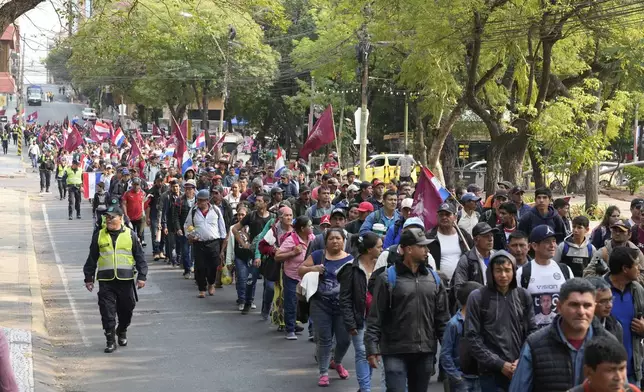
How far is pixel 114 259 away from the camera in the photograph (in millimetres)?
11281

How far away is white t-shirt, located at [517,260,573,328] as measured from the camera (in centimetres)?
750

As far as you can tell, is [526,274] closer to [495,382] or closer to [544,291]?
[544,291]

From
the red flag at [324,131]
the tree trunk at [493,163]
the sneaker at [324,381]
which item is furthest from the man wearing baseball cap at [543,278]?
the tree trunk at [493,163]

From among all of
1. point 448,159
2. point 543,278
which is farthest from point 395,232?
point 448,159

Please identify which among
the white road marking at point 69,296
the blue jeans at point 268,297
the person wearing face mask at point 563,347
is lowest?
the white road marking at point 69,296

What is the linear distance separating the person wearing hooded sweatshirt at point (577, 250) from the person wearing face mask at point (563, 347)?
4.54m

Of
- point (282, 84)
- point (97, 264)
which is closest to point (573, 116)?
point (97, 264)

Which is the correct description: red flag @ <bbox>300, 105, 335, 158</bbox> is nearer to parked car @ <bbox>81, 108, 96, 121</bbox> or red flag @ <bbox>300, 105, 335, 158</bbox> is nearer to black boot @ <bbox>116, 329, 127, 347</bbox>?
black boot @ <bbox>116, 329, 127, 347</bbox>

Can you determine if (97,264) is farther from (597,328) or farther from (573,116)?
(573,116)

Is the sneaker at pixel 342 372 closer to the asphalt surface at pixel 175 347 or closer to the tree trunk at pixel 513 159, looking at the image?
the asphalt surface at pixel 175 347

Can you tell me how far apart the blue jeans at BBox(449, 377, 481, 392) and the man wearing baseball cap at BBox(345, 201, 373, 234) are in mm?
4882

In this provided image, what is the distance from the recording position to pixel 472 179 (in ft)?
137

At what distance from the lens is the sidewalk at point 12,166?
166 ft

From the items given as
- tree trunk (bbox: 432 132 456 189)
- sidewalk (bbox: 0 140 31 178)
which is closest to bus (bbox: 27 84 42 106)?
sidewalk (bbox: 0 140 31 178)
